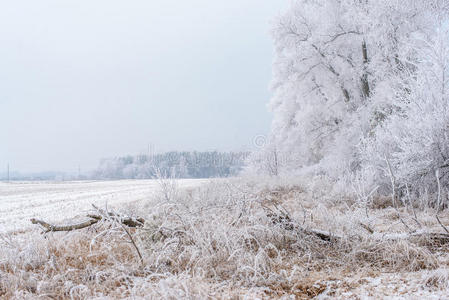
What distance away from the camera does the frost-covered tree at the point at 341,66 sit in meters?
10.7

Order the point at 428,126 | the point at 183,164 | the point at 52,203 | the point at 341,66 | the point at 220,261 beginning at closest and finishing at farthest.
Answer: the point at 220,261, the point at 428,126, the point at 52,203, the point at 341,66, the point at 183,164

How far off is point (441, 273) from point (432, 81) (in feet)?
18.2

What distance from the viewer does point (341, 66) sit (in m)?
13.7

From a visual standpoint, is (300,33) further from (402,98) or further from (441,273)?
(441,273)

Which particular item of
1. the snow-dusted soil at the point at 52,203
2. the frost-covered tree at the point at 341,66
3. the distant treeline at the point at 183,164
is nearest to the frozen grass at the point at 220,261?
the snow-dusted soil at the point at 52,203

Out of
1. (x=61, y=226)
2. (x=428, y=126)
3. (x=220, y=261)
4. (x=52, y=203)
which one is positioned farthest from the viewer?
(x=52, y=203)

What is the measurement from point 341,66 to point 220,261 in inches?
470

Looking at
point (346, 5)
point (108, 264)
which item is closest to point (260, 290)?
point (108, 264)

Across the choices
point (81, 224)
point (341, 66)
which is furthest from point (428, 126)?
point (341, 66)

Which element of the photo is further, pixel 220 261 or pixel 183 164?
pixel 183 164

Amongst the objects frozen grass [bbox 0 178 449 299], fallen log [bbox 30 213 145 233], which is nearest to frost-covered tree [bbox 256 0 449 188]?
frozen grass [bbox 0 178 449 299]

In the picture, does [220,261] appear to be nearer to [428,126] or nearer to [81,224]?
[81,224]

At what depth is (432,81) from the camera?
7270mm

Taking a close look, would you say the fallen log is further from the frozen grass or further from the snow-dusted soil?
the snow-dusted soil
